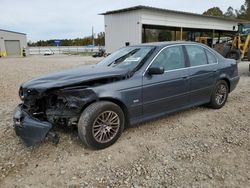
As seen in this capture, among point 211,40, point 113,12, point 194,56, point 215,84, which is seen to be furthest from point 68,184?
point 211,40

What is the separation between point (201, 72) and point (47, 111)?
9.94 ft

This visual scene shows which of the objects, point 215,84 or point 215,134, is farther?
point 215,84

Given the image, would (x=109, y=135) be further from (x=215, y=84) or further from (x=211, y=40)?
(x=211, y=40)

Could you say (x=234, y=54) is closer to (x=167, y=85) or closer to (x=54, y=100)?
(x=167, y=85)

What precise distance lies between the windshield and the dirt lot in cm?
117

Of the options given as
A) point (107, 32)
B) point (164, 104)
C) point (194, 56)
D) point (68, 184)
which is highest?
point (107, 32)

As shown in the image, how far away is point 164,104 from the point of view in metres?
4.12

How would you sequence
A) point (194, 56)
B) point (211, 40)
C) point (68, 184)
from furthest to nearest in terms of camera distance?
1. point (211, 40)
2. point (194, 56)
3. point (68, 184)

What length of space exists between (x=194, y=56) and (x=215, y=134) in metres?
1.63

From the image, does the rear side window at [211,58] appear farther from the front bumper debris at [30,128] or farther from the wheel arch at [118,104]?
the front bumper debris at [30,128]

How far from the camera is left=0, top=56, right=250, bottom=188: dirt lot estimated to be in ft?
9.05

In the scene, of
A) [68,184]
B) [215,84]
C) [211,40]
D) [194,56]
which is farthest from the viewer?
[211,40]

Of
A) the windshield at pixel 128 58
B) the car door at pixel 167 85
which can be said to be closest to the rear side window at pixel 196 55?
the car door at pixel 167 85

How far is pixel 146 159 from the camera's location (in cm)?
321
